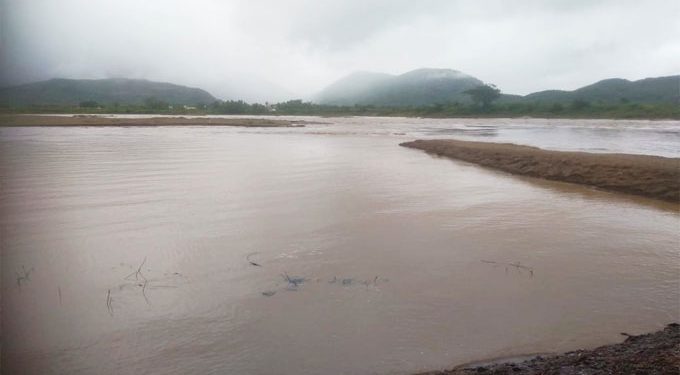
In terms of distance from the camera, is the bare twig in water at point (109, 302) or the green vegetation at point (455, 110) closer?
the bare twig in water at point (109, 302)

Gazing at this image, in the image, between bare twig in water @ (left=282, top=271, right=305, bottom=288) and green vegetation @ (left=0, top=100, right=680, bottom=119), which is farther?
green vegetation @ (left=0, top=100, right=680, bottom=119)

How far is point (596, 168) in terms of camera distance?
50.0 feet

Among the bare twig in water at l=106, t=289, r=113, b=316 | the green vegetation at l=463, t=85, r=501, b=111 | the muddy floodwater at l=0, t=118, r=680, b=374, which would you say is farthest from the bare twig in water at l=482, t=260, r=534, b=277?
the green vegetation at l=463, t=85, r=501, b=111

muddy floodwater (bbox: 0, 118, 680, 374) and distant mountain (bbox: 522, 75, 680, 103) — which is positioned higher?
distant mountain (bbox: 522, 75, 680, 103)

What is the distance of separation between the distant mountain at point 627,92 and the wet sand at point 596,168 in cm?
7944

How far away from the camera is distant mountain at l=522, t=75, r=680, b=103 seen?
326 ft

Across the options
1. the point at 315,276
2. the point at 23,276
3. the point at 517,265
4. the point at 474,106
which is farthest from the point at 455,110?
the point at 23,276

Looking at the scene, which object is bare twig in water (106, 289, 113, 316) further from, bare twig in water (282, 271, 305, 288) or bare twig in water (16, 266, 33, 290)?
bare twig in water (282, 271, 305, 288)

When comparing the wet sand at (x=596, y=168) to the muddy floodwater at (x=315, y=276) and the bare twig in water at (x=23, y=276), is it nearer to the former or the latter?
the muddy floodwater at (x=315, y=276)

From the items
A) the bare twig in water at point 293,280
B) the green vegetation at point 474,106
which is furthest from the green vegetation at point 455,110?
the bare twig in water at point 293,280

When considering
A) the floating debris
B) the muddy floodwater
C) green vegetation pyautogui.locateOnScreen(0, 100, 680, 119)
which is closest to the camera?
the muddy floodwater

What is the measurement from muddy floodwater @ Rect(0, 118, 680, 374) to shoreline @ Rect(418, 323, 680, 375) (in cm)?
30

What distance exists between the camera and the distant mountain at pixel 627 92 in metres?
99.2

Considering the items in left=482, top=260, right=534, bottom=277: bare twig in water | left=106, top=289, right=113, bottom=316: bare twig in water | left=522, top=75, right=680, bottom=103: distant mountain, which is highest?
left=522, top=75, right=680, bottom=103: distant mountain
